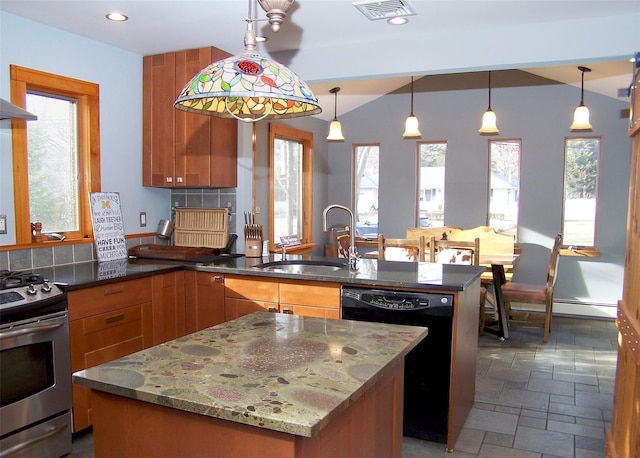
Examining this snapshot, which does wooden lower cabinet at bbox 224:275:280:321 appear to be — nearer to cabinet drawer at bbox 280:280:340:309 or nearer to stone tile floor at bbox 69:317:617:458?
cabinet drawer at bbox 280:280:340:309

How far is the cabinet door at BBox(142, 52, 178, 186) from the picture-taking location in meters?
4.04

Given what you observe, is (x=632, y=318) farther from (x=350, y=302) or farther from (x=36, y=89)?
(x=36, y=89)

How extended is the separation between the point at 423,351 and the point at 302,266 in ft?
3.61

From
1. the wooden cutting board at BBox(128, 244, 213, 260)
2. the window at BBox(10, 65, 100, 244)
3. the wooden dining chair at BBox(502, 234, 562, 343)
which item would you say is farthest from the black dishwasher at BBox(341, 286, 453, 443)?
the wooden dining chair at BBox(502, 234, 562, 343)

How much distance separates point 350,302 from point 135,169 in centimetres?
218

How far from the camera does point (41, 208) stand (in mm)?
3465

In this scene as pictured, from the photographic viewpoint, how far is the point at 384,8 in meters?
3.00

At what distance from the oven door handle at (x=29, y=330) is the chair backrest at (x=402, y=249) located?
8.54ft

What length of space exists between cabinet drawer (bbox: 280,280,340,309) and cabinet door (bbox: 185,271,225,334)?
0.51 m

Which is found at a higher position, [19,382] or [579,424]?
[19,382]

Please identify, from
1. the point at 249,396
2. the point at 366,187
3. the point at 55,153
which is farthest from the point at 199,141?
the point at 366,187

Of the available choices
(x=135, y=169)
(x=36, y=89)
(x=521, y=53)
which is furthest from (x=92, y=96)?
(x=521, y=53)

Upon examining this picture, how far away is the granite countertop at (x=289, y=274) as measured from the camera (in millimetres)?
2854

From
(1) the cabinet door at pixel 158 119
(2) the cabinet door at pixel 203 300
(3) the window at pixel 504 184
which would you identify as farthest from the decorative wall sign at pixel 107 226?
(3) the window at pixel 504 184
